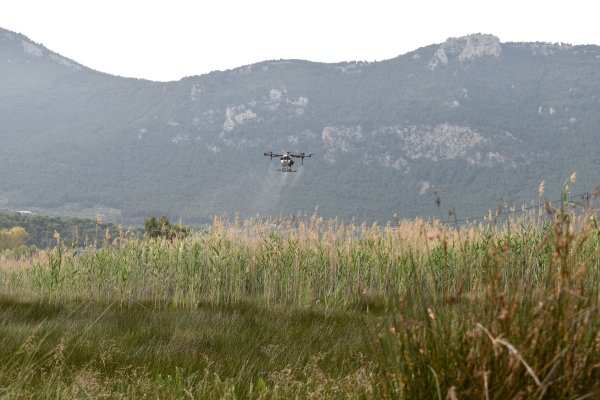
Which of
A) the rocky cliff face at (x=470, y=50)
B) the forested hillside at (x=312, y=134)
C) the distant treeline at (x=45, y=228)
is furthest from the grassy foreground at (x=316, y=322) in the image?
the rocky cliff face at (x=470, y=50)

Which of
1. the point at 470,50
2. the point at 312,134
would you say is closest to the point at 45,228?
the point at 312,134

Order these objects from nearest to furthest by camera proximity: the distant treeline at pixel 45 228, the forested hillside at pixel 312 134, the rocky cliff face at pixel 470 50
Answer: the distant treeline at pixel 45 228 → the forested hillside at pixel 312 134 → the rocky cliff face at pixel 470 50

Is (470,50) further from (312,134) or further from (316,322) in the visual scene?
(316,322)

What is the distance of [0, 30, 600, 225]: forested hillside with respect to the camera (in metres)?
95.2

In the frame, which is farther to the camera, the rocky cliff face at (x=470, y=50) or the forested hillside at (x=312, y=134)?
the rocky cliff face at (x=470, y=50)

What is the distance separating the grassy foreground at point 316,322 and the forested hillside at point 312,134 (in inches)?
2963

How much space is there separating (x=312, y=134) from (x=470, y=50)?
6728 cm

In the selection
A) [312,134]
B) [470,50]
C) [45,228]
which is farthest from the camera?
[470,50]

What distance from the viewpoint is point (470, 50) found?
152 m

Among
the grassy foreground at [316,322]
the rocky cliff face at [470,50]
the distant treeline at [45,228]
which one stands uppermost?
the rocky cliff face at [470,50]

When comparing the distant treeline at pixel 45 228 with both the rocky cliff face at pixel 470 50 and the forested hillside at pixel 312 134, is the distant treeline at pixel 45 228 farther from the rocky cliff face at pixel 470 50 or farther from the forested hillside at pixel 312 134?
the rocky cliff face at pixel 470 50

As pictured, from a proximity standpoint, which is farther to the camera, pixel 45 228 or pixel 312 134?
pixel 312 134

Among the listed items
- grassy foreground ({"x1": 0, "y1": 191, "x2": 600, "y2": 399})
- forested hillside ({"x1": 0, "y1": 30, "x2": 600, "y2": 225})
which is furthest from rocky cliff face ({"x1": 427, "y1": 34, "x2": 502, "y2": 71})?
grassy foreground ({"x1": 0, "y1": 191, "x2": 600, "y2": 399})

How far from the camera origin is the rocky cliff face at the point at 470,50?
151750 millimetres
